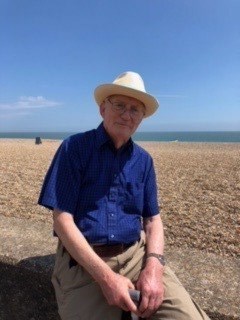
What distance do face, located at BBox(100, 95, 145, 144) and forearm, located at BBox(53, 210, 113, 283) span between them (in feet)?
1.95

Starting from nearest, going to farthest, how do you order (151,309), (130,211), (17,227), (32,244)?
(151,309) < (130,211) < (32,244) < (17,227)

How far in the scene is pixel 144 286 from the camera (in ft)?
7.04

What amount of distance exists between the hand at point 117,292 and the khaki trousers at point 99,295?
4.1 inches

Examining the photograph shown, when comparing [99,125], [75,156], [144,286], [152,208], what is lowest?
[144,286]

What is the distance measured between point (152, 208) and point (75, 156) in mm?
649

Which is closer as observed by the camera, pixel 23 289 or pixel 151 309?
pixel 151 309

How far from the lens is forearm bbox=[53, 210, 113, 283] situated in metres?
2.13

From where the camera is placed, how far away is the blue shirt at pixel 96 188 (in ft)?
7.58

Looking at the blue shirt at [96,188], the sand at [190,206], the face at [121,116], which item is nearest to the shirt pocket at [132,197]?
the blue shirt at [96,188]

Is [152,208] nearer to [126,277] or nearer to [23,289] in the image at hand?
[126,277]

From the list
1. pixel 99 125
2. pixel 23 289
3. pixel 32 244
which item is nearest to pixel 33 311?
pixel 23 289

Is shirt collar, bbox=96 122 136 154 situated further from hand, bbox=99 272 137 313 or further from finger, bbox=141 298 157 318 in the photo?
finger, bbox=141 298 157 318

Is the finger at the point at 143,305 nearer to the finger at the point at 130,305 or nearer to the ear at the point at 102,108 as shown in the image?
the finger at the point at 130,305

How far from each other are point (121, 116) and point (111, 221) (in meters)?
0.64
